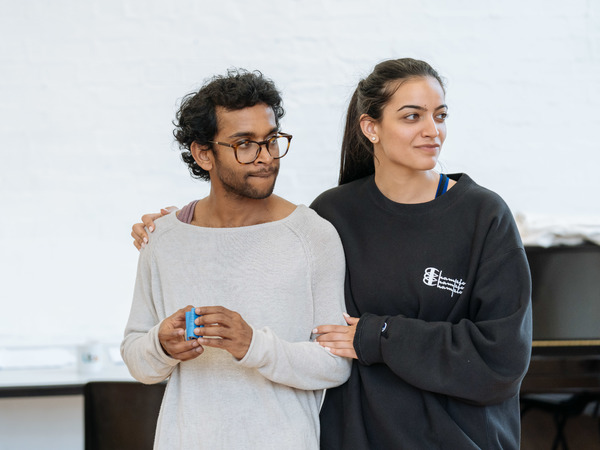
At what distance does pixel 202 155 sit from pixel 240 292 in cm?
32

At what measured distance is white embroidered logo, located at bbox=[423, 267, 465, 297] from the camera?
152 centimetres

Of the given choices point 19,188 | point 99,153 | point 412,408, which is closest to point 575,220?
point 412,408

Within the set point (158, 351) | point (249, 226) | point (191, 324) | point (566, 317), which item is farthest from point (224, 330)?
point (566, 317)

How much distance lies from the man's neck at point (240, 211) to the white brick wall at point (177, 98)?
4.08 feet

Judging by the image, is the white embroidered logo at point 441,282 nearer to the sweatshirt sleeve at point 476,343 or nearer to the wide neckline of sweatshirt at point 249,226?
the sweatshirt sleeve at point 476,343

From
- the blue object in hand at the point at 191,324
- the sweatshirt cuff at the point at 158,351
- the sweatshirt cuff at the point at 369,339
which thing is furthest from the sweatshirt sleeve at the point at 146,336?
the sweatshirt cuff at the point at 369,339

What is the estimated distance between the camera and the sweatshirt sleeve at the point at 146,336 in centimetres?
145

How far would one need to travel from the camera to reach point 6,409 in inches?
114

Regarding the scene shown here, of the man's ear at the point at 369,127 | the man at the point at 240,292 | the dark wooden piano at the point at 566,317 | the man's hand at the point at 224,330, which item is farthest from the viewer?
the dark wooden piano at the point at 566,317

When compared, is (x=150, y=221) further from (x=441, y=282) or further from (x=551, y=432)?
(x=551, y=432)

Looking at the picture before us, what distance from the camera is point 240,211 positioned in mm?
1573

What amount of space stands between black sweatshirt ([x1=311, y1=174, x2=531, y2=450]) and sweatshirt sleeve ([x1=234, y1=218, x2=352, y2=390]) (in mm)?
53

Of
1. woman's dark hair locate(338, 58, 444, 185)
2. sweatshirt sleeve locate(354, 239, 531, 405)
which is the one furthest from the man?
woman's dark hair locate(338, 58, 444, 185)

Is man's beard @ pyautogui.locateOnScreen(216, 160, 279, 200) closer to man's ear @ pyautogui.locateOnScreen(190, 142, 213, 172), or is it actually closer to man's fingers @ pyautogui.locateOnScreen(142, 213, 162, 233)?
man's ear @ pyautogui.locateOnScreen(190, 142, 213, 172)
